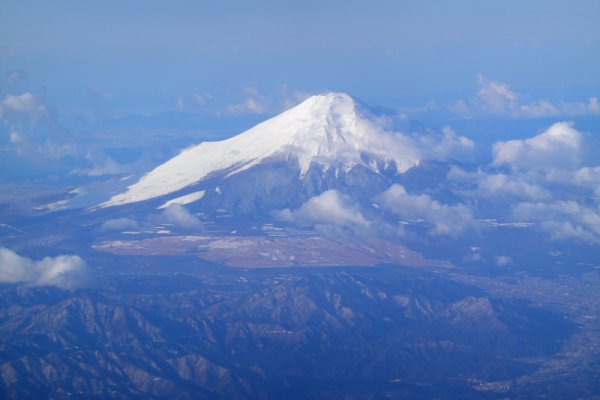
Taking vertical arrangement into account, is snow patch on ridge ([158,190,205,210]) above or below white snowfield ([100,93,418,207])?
below

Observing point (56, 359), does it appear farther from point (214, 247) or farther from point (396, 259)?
point (396, 259)

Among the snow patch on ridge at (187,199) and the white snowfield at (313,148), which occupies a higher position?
the white snowfield at (313,148)

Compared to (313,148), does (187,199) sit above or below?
below

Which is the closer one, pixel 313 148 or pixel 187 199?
pixel 187 199

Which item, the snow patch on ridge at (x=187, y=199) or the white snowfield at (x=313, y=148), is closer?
the snow patch on ridge at (x=187, y=199)

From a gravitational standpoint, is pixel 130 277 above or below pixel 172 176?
below

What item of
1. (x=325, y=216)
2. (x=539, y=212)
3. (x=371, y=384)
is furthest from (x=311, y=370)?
(x=539, y=212)

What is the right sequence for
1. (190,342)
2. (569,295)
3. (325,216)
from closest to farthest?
1. (190,342)
2. (569,295)
3. (325,216)

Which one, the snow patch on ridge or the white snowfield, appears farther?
the white snowfield
